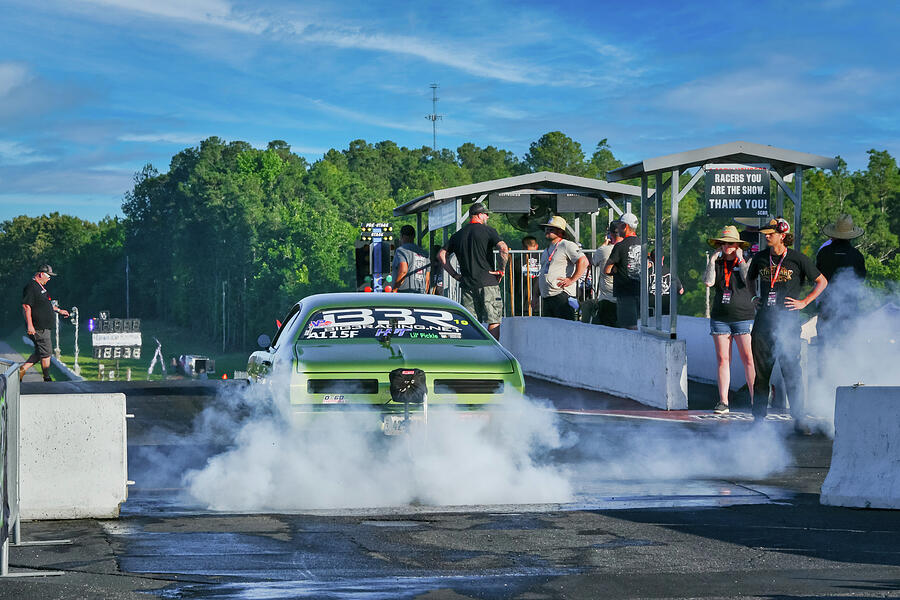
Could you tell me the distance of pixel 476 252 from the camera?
1570cm

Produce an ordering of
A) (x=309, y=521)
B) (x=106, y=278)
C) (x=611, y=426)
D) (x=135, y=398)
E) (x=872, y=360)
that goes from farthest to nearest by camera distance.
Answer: (x=106, y=278) < (x=135, y=398) < (x=872, y=360) < (x=611, y=426) < (x=309, y=521)

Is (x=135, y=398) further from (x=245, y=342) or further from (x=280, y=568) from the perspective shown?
(x=245, y=342)

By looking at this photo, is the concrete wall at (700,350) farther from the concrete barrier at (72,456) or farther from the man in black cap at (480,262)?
the concrete barrier at (72,456)

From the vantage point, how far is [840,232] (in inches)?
487

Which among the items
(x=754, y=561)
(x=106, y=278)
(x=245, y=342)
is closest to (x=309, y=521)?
(x=754, y=561)

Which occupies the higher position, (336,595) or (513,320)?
(513,320)

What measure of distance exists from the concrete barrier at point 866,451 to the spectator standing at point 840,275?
13.1 ft

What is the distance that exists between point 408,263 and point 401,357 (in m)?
A: 10.9

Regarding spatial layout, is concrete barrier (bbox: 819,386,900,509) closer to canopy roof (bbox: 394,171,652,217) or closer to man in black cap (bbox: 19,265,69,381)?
man in black cap (bbox: 19,265,69,381)

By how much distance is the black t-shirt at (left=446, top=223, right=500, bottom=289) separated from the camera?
15688 mm

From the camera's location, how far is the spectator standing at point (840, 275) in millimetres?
12156

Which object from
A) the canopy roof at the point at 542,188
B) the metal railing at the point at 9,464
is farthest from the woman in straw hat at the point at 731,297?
the canopy roof at the point at 542,188

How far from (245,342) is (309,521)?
132 m

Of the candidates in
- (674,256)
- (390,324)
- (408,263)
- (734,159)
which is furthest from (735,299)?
(408,263)
